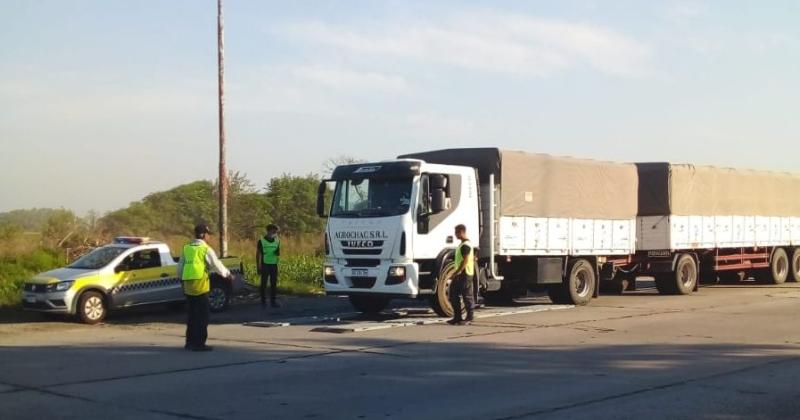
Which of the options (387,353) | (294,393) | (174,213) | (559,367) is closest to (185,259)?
(387,353)

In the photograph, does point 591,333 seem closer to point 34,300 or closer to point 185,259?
point 185,259

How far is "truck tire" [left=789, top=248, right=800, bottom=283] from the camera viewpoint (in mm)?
28180

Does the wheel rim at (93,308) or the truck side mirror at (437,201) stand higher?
the truck side mirror at (437,201)

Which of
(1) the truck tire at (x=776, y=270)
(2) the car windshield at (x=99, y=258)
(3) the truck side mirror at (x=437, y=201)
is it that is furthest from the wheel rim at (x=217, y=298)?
(1) the truck tire at (x=776, y=270)

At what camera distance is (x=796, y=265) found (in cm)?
2833

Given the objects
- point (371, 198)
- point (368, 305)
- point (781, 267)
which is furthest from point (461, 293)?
point (781, 267)

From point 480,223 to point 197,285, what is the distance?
6.17 m

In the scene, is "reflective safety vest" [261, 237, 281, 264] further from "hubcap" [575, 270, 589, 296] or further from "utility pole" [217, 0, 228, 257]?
"hubcap" [575, 270, 589, 296]

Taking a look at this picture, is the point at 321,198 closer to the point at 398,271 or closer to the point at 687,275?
the point at 398,271

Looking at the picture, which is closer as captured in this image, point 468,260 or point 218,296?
point 468,260

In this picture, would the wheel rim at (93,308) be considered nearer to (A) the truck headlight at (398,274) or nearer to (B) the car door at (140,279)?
(B) the car door at (140,279)

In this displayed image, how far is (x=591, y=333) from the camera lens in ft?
49.5

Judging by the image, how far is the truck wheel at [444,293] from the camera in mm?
16828

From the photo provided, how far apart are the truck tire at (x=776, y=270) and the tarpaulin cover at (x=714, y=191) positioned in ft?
3.92
